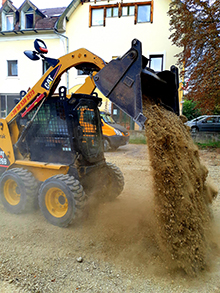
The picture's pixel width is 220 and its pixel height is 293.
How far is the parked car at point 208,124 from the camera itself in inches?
667

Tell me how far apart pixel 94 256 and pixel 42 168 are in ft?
5.59

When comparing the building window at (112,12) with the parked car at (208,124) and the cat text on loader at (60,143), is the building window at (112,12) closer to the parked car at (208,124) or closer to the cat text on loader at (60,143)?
the parked car at (208,124)

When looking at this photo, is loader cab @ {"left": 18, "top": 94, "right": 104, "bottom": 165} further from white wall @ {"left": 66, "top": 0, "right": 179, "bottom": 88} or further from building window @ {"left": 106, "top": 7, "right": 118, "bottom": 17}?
building window @ {"left": 106, "top": 7, "right": 118, "bottom": 17}

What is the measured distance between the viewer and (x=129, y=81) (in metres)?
3.05

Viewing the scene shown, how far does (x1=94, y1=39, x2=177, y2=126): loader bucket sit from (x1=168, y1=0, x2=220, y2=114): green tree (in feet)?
23.9

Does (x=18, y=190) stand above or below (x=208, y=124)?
below

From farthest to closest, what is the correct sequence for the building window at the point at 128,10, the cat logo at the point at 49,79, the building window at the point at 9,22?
1. the building window at the point at 9,22
2. the building window at the point at 128,10
3. the cat logo at the point at 49,79

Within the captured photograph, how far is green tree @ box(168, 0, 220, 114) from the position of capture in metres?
9.79

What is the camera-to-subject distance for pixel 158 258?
3004 millimetres

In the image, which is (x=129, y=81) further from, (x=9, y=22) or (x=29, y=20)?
(x=9, y=22)

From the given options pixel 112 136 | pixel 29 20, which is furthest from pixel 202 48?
pixel 29 20

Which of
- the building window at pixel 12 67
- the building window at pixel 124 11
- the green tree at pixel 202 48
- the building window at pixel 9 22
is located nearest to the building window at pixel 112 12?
the building window at pixel 124 11

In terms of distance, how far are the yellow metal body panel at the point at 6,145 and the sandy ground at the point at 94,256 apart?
898mm

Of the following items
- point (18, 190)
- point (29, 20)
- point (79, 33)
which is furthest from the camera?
point (29, 20)
